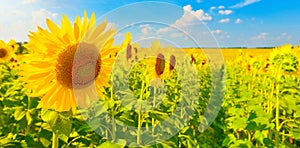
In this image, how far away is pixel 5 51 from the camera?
16.9 ft

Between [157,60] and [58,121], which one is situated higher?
[157,60]

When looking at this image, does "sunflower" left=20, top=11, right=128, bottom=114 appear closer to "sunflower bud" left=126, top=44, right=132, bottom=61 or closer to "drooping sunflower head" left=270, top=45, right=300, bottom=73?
"sunflower bud" left=126, top=44, right=132, bottom=61

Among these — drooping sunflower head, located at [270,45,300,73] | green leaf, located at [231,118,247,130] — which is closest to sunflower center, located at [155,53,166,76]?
green leaf, located at [231,118,247,130]

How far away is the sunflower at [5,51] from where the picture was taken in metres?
5.09

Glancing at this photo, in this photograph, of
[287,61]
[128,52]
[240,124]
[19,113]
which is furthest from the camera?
[287,61]

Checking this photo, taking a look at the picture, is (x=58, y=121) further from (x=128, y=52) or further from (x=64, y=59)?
(x=128, y=52)

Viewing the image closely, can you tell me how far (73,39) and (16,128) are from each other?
56.9 inches

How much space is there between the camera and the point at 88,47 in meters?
1.42

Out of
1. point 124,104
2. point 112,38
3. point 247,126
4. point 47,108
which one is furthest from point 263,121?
point 47,108

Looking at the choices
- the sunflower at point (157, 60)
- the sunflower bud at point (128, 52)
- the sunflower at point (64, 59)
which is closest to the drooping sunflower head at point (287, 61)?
the sunflower at point (157, 60)

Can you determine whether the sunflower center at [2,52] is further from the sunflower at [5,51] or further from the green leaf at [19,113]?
the green leaf at [19,113]

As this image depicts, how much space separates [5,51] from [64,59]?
4.19 m

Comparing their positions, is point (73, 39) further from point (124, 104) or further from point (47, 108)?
point (124, 104)

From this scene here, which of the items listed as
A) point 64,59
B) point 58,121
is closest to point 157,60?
point 64,59
